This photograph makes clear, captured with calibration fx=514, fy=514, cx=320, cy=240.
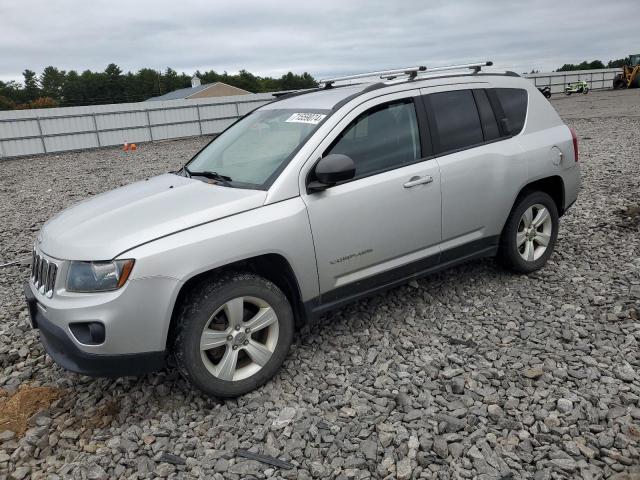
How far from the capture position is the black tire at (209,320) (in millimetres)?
2955

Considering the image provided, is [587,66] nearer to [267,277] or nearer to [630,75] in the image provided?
[630,75]

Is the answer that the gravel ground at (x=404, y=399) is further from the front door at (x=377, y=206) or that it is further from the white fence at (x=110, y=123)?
the white fence at (x=110, y=123)

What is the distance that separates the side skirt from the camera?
3.50m

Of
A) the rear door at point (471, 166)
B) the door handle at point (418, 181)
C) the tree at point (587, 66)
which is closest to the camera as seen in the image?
the door handle at point (418, 181)

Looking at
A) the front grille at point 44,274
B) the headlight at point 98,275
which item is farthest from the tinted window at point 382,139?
the front grille at point 44,274

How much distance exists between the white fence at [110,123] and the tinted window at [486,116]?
1963cm

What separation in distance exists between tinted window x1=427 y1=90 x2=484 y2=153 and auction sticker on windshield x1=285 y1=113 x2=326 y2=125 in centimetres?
97

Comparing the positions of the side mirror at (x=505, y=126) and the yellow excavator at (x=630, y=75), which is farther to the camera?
the yellow excavator at (x=630, y=75)

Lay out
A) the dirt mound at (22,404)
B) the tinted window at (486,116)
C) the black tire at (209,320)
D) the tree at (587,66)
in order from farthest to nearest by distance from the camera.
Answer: the tree at (587,66), the tinted window at (486,116), the dirt mound at (22,404), the black tire at (209,320)

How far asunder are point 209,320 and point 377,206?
4.55ft

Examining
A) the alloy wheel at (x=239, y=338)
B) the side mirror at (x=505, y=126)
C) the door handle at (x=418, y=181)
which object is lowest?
the alloy wheel at (x=239, y=338)

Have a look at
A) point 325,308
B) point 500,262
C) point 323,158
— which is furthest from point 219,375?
point 500,262

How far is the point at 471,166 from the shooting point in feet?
13.4

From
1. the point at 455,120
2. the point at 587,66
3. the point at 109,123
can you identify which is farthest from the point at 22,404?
the point at 587,66
